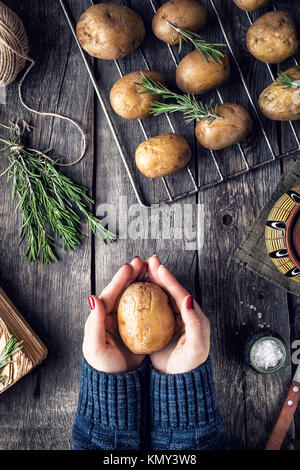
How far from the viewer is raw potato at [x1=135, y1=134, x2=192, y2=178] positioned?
3.25ft

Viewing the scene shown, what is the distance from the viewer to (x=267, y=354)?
1041 millimetres

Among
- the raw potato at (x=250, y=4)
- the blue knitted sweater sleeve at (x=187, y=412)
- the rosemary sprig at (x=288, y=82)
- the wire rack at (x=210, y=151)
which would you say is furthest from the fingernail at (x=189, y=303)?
the raw potato at (x=250, y=4)

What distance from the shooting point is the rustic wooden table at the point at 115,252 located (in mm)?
1090

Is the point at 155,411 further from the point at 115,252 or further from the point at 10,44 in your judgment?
the point at 10,44

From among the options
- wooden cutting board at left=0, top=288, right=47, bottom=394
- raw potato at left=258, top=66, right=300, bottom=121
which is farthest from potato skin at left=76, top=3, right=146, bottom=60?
wooden cutting board at left=0, top=288, right=47, bottom=394

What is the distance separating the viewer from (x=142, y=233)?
112 centimetres

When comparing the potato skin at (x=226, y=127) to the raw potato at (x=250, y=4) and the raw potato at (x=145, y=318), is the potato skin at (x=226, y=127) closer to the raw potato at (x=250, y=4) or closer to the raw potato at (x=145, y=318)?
the raw potato at (x=250, y=4)

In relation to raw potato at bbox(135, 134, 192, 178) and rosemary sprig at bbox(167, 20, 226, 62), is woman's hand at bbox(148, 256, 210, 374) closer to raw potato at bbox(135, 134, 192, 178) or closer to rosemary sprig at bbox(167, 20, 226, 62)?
raw potato at bbox(135, 134, 192, 178)

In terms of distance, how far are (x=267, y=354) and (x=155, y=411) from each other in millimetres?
301

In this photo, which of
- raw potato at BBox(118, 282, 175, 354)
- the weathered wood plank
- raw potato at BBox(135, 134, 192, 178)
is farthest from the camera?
the weathered wood plank

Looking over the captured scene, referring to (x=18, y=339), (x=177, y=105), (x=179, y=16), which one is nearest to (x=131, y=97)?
(x=177, y=105)

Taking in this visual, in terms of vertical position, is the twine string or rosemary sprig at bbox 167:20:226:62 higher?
the twine string

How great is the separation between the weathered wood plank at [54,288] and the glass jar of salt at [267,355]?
44cm

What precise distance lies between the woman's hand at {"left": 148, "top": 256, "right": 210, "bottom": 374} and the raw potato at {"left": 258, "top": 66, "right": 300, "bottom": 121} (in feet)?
1.44
